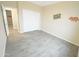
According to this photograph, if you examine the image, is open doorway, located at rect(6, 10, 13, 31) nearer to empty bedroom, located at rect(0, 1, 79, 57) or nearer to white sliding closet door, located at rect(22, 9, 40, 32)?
empty bedroom, located at rect(0, 1, 79, 57)

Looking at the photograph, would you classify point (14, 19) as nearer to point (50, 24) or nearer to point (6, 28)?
point (6, 28)

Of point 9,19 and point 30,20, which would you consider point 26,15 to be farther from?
point 9,19

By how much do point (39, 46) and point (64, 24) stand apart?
2.73 feet

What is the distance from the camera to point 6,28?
172 centimetres

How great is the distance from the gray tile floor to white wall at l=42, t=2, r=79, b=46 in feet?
0.42

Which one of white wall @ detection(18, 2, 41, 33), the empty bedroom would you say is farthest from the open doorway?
white wall @ detection(18, 2, 41, 33)

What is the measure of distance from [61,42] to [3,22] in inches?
55.2

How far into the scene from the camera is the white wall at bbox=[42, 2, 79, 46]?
1.99 meters

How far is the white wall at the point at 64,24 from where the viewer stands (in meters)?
1.99

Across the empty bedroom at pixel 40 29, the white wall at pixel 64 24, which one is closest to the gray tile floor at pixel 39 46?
the empty bedroom at pixel 40 29

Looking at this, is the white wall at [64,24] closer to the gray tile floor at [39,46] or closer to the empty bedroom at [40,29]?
the empty bedroom at [40,29]

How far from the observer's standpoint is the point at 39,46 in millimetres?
2348

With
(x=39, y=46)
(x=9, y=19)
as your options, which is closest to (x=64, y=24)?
(x=39, y=46)

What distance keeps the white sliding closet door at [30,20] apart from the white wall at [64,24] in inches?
8.0
